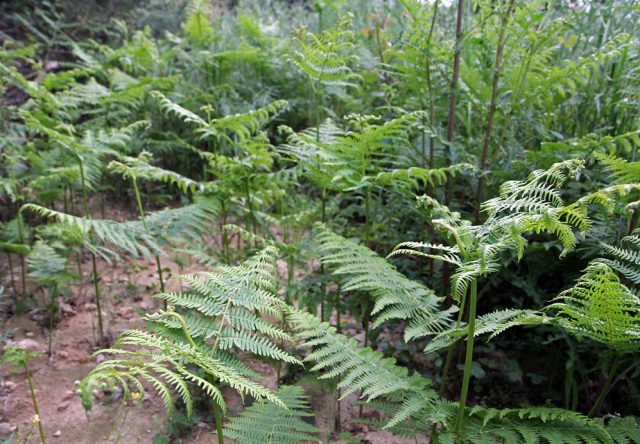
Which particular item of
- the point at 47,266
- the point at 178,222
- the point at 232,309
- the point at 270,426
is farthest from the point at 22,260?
the point at 270,426

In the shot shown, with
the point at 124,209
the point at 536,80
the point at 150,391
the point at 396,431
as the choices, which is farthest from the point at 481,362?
the point at 124,209

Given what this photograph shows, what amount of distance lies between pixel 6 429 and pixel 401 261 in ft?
6.53

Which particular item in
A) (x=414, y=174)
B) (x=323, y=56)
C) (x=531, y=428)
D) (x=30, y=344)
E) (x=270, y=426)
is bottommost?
(x=30, y=344)

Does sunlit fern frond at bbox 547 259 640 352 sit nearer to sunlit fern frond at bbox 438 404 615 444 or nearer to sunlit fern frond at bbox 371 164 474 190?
sunlit fern frond at bbox 438 404 615 444

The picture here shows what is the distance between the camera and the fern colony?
1.44m

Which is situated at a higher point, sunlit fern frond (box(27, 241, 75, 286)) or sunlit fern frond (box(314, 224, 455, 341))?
sunlit fern frond (box(314, 224, 455, 341))

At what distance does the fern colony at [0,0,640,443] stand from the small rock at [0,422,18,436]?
13 cm

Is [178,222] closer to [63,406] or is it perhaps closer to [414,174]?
[63,406]

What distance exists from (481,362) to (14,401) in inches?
88.3

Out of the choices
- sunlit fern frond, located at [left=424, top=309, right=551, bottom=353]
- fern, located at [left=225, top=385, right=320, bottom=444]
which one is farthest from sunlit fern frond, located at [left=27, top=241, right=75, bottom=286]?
sunlit fern frond, located at [left=424, top=309, right=551, bottom=353]

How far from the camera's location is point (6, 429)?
2.19 metres

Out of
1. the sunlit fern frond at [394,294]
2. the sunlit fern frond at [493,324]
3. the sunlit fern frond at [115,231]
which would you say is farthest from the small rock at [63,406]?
the sunlit fern frond at [493,324]

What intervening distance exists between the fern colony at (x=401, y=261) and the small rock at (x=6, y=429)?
0.43ft

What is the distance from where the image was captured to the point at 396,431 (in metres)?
1.69
